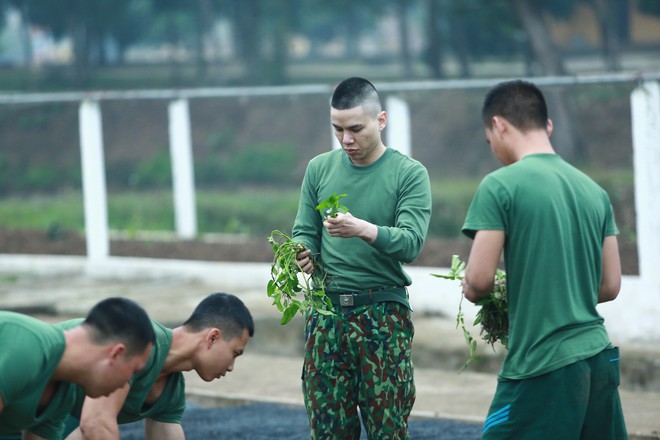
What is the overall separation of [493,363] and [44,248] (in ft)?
28.0

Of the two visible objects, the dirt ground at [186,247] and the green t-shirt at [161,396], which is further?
the dirt ground at [186,247]

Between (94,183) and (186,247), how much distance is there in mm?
1498

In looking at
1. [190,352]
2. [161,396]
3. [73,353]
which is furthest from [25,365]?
[161,396]

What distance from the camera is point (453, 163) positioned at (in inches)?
1211

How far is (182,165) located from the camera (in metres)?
15.0

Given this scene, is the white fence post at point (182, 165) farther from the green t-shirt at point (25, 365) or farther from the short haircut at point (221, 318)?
the green t-shirt at point (25, 365)

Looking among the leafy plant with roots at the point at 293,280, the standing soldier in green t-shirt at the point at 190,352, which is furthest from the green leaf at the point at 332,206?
the standing soldier in green t-shirt at the point at 190,352

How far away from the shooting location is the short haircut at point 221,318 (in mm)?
4914

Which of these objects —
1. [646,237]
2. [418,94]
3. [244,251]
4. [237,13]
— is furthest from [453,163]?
[646,237]

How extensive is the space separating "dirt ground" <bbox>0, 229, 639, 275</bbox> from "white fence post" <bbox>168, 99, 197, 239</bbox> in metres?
0.27

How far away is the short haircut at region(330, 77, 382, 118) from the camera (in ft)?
16.9

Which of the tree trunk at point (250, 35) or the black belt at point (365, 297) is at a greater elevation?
the tree trunk at point (250, 35)

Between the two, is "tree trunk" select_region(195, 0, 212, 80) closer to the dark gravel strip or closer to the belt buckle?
the dark gravel strip

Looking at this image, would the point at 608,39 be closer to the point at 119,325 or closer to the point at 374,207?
the point at 374,207
